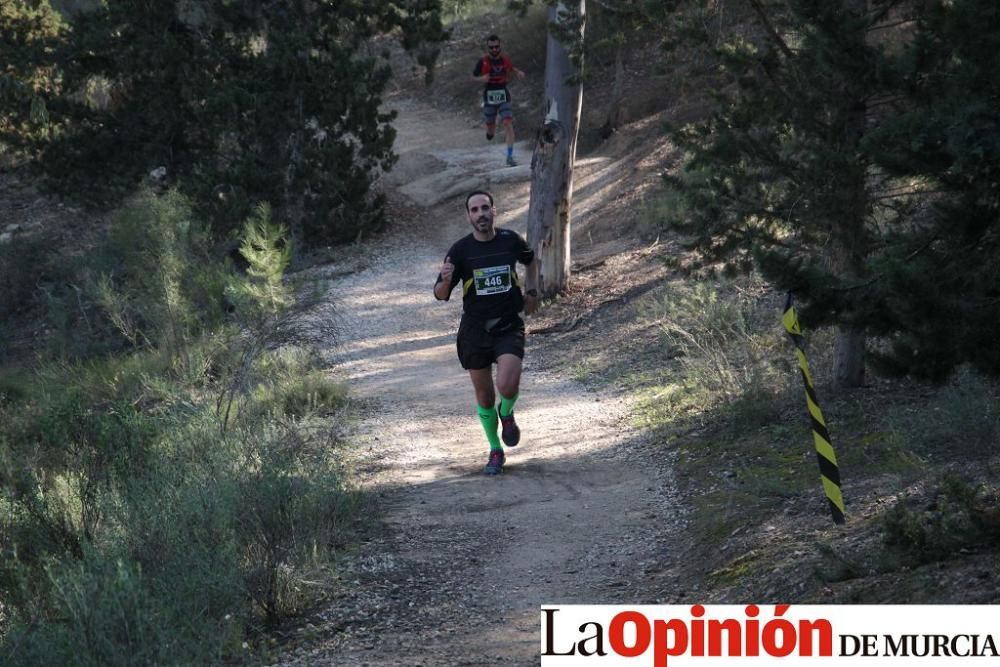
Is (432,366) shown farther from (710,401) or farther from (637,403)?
(710,401)

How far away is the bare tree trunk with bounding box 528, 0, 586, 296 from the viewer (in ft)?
48.3

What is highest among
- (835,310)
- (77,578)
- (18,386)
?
(835,310)

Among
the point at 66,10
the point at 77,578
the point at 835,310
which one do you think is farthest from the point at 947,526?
the point at 66,10

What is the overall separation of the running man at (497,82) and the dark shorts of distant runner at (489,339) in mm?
12783

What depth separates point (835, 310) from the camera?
5.31 meters

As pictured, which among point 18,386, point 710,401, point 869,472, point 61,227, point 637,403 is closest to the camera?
point 869,472

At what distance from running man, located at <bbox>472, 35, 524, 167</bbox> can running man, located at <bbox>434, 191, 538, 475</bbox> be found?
501 inches

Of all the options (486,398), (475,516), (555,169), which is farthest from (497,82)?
(475,516)

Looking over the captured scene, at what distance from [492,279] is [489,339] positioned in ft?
1.36

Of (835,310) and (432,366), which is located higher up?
(835,310)

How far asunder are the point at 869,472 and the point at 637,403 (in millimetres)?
3503

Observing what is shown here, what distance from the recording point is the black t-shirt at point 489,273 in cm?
821

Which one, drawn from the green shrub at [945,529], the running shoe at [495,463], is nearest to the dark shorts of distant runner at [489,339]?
the running shoe at [495,463]

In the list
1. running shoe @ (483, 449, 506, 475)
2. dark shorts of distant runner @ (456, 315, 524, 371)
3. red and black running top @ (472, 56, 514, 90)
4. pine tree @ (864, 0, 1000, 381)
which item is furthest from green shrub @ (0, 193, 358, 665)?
red and black running top @ (472, 56, 514, 90)
